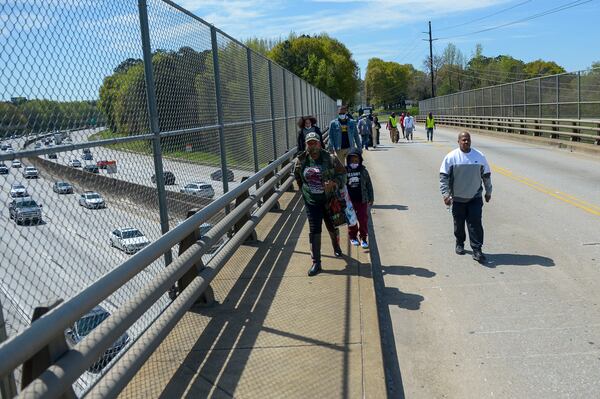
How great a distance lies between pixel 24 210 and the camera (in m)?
3.01

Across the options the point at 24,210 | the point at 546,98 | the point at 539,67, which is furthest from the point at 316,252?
the point at 539,67

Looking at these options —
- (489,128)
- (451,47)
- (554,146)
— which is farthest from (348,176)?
(451,47)

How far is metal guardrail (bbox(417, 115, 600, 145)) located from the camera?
23188 millimetres

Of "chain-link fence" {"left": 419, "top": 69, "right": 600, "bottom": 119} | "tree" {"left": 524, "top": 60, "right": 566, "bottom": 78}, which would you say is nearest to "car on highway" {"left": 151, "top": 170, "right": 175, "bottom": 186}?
"chain-link fence" {"left": 419, "top": 69, "right": 600, "bottom": 119}

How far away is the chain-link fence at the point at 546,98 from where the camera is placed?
2358 cm

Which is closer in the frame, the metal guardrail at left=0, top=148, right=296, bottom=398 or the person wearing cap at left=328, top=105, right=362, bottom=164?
the metal guardrail at left=0, top=148, right=296, bottom=398

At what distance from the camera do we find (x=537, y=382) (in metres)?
4.47

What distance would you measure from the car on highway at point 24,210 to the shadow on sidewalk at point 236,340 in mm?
1573

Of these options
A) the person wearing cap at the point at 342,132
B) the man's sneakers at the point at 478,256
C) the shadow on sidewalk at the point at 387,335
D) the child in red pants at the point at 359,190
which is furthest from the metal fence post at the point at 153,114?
the person wearing cap at the point at 342,132

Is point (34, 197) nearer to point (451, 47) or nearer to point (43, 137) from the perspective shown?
point (43, 137)

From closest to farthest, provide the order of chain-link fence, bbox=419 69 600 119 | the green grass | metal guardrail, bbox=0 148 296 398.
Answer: metal guardrail, bbox=0 148 296 398, the green grass, chain-link fence, bbox=419 69 600 119

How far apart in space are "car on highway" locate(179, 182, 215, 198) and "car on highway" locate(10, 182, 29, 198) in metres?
2.81

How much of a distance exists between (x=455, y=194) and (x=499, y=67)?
14525 centimetres

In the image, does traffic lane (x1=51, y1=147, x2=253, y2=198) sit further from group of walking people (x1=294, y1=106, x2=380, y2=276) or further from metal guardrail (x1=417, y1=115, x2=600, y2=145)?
metal guardrail (x1=417, y1=115, x2=600, y2=145)
